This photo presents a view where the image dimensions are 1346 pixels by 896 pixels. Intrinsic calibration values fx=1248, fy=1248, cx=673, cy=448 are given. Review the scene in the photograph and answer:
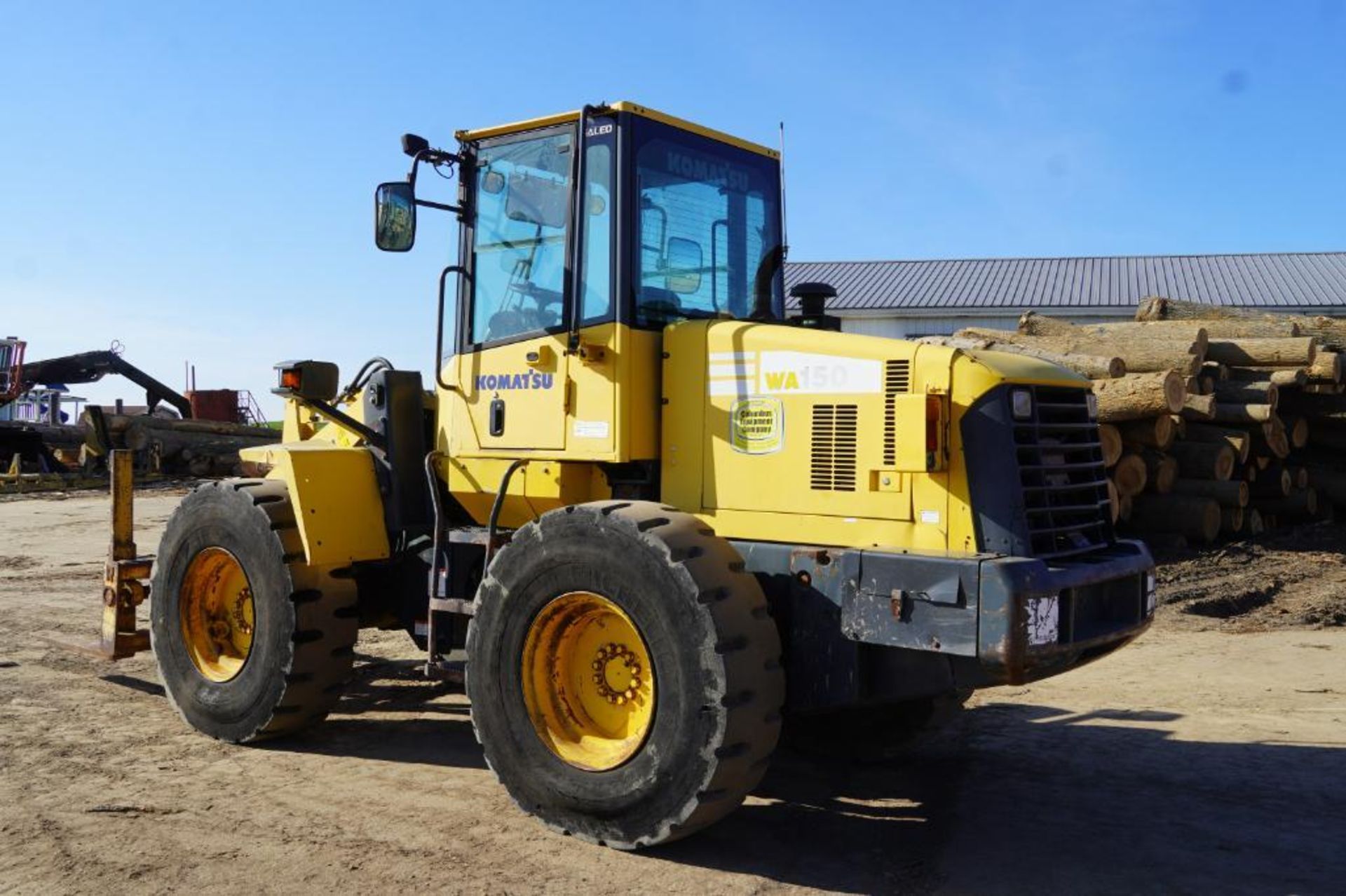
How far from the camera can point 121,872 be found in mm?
4719

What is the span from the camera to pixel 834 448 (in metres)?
5.21

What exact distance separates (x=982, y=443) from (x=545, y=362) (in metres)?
2.11

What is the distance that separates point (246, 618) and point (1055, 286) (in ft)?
93.0

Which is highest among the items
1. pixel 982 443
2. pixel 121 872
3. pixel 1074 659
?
pixel 982 443

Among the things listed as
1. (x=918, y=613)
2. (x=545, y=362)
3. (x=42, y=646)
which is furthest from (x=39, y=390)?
(x=918, y=613)

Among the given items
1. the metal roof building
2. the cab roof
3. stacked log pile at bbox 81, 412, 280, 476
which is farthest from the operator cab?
the metal roof building

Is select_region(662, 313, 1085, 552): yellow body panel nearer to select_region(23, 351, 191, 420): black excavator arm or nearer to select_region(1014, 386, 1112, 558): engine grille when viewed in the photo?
select_region(1014, 386, 1112, 558): engine grille

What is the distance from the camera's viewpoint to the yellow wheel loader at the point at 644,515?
4.79m

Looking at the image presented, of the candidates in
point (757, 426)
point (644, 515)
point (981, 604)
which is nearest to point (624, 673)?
point (644, 515)

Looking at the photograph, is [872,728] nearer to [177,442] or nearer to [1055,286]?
[177,442]

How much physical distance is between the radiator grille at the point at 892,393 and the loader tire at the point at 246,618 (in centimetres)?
316

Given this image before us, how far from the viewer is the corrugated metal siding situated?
99.5 ft

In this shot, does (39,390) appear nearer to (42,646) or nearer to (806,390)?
(42,646)

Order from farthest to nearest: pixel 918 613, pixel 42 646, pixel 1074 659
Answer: pixel 42 646, pixel 1074 659, pixel 918 613
